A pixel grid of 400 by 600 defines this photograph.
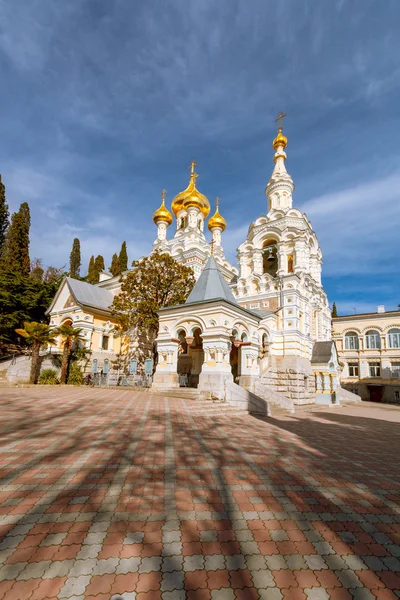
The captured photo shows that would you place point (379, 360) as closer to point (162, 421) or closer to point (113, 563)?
point (162, 421)

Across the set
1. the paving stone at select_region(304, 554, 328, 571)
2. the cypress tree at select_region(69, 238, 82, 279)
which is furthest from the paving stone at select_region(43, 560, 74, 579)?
the cypress tree at select_region(69, 238, 82, 279)

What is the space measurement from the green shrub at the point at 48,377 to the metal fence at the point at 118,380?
78.2 inches

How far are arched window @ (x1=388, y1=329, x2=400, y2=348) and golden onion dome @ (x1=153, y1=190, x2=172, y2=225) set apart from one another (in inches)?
1092

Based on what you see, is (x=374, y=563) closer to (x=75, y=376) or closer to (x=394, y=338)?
Answer: (x=75, y=376)

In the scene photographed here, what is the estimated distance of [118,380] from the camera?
19.8 m

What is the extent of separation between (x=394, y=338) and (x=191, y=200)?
88.4 ft

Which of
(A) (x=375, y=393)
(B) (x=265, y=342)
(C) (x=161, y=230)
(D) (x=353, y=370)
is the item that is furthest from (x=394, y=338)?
(C) (x=161, y=230)

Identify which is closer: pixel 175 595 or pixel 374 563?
pixel 175 595

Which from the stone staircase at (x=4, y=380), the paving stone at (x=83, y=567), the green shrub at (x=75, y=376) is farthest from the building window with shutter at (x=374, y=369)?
the paving stone at (x=83, y=567)

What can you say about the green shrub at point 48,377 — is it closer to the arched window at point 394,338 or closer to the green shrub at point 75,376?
the green shrub at point 75,376

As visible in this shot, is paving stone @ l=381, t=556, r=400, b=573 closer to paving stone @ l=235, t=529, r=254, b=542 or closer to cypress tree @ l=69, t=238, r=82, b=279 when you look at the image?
paving stone @ l=235, t=529, r=254, b=542

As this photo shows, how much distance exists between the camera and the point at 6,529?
294cm

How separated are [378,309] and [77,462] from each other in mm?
38135

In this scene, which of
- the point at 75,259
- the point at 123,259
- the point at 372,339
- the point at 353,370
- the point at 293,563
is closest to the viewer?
the point at 293,563
